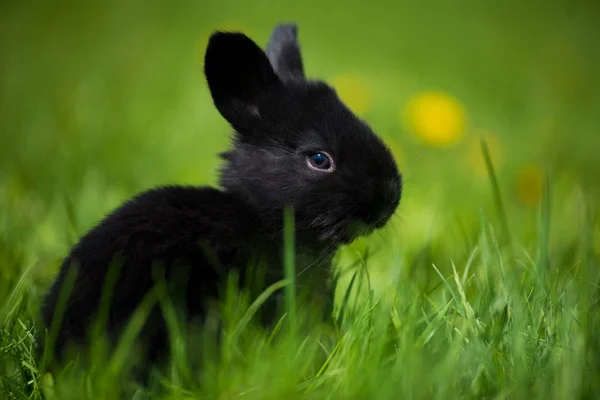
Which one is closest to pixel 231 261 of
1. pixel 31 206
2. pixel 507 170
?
pixel 31 206

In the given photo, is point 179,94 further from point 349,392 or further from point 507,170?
point 349,392

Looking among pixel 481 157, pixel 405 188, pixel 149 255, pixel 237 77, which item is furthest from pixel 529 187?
pixel 149 255

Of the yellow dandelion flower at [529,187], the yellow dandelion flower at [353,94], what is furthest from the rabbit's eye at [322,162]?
the yellow dandelion flower at [353,94]

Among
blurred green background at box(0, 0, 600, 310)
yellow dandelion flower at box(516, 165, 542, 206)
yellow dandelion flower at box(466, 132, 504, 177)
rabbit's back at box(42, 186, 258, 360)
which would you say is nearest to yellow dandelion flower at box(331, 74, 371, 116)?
blurred green background at box(0, 0, 600, 310)

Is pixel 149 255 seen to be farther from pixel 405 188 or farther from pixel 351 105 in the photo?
pixel 351 105

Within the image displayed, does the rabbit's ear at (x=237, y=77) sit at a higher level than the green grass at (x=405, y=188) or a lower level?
higher

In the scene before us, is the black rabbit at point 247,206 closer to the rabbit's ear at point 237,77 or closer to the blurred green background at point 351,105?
the rabbit's ear at point 237,77

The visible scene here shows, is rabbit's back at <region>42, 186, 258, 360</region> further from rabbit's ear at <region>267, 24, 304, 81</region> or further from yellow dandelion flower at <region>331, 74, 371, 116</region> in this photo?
yellow dandelion flower at <region>331, 74, 371, 116</region>
